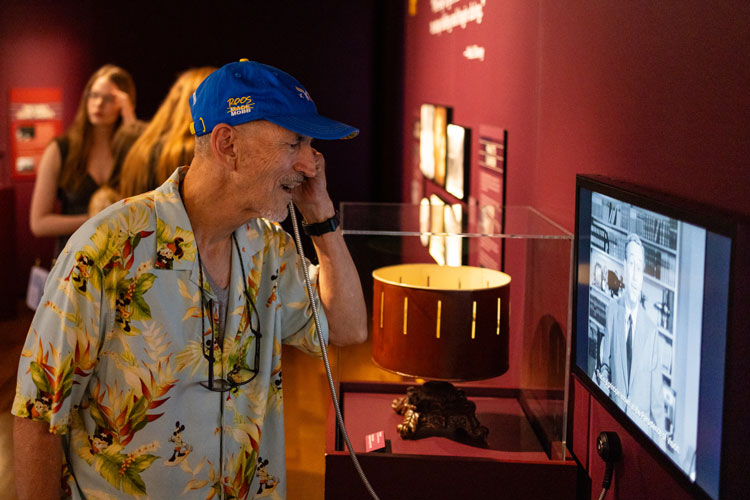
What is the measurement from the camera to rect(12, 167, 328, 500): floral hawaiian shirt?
1470mm

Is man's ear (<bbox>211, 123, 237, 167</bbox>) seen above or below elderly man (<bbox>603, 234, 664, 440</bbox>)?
above

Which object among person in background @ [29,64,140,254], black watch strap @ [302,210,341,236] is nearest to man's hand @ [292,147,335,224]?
black watch strap @ [302,210,341,236]

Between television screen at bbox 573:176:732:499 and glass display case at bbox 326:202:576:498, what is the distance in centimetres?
30

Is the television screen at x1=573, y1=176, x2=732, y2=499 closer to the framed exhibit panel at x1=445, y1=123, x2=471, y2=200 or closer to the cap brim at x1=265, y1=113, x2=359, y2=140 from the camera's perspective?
the cap brim at x1=265, y1=113, x2=359, y2=140

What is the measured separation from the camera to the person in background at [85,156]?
4586mm

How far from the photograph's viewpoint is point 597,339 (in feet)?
6.63

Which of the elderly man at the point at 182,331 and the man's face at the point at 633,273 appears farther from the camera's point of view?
the man's face at the point at 633,273

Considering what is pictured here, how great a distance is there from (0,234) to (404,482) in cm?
506

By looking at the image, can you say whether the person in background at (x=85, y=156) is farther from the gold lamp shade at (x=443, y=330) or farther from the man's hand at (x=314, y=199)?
the man's hand at (x=314, y=199)

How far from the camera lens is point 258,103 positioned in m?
1.60

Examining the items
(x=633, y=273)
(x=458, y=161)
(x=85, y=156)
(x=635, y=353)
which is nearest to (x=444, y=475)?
(x=635, y=353)

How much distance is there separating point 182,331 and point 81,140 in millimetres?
3564

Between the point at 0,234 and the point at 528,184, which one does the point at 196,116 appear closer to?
the point at 528,184

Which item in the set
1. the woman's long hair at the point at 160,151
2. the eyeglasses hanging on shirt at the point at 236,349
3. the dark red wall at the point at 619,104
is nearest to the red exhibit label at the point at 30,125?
the woman's long hair at the point at 160,151
